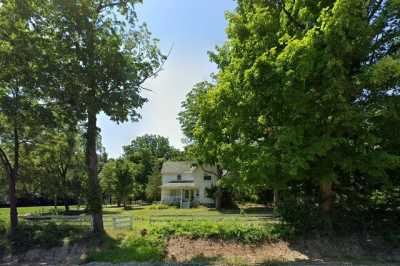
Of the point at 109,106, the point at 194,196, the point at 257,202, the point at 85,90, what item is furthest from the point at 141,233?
the point at 194,196

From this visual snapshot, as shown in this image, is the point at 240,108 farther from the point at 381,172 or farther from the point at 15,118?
the point at 15,118

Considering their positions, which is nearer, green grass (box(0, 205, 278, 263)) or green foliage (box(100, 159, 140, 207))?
green grass (box(0, 205, 278, 263))

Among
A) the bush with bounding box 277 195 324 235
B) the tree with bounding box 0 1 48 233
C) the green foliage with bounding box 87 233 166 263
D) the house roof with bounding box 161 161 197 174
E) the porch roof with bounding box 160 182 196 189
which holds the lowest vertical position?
the green foliage with bounding box 87 233 166 263

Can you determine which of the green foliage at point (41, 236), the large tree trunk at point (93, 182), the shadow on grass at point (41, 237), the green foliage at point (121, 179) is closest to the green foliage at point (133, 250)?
the large tree trunk at point (93, 182)

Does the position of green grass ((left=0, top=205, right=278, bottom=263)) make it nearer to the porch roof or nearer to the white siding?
the white siding

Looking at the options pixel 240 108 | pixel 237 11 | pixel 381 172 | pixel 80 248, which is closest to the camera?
pixel 381 172

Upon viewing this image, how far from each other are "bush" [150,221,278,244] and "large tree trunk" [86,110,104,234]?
2614 millimetres

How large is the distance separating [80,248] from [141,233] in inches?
95.5

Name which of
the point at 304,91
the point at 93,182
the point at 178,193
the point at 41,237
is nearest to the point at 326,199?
the point at 304,91

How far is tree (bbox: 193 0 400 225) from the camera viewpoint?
9.87 meters

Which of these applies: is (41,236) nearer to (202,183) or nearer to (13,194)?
(13,194)

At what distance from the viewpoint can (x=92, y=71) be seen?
13.3 meters

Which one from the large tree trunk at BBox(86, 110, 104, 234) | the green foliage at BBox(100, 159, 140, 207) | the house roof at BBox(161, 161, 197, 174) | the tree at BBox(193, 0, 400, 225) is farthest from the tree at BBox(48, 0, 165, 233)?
the house roof at BBox(161, 161, 197, 174)

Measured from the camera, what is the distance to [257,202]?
126ft
